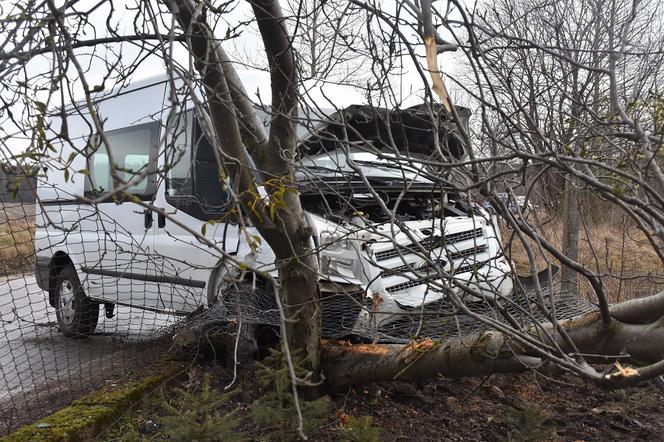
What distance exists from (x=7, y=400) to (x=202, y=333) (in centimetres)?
151

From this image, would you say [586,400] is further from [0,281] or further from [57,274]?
[0,281]

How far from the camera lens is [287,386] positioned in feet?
10.6

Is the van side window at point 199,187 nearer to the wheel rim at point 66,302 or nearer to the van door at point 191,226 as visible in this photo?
the van door at point 191,226

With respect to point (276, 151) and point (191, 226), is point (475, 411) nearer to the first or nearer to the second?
point (276, 151)

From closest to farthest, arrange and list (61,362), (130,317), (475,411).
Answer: (475,411)
(130,317)
(61,362)

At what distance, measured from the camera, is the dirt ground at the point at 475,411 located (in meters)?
3.52

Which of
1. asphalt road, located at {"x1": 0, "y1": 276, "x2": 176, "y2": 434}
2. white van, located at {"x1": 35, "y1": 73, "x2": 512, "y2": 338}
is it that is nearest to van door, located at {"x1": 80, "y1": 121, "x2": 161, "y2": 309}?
white van, located at {"x1": 35, "y1": 73, "x2": 512, "y2": 338}

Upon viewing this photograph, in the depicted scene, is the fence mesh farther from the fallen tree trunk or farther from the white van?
the fallen tree trunk

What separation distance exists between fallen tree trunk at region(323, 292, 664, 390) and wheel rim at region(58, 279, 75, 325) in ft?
12.0

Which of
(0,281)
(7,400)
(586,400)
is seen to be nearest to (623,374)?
(586,400)

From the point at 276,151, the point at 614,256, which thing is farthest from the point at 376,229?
the point at 614,256

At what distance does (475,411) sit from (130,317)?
9.80 ft

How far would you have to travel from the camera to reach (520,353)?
306cm

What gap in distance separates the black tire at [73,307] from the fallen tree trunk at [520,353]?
342cm
